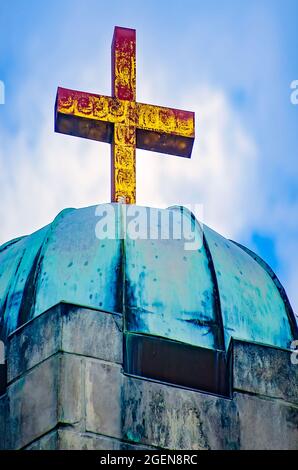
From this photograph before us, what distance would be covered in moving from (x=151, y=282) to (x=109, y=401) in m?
1.88

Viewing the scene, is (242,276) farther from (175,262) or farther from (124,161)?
(124,161)

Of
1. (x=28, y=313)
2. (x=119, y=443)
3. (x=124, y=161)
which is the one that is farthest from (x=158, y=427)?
(x=124, y=161)

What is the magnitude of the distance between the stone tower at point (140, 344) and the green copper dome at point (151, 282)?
15mm

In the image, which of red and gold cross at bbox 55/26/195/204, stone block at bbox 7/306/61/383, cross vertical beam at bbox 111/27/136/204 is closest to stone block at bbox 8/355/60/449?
stone block at bbox 7/306/61/383

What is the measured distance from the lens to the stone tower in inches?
843

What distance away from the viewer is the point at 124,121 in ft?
84.7

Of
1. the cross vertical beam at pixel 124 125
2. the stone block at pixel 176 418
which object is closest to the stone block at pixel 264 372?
the stone block at pixel 176 418

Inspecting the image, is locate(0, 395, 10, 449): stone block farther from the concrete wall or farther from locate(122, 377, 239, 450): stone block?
locate(122, 377, 239, 450): stone block

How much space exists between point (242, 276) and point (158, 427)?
2.84 m

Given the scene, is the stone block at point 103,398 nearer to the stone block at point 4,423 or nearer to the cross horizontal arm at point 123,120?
the stone block at point 4,423

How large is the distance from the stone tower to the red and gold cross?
1.91 metres

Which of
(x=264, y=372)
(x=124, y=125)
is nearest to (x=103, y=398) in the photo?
(x=264, y=372)

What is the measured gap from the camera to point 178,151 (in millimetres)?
26125

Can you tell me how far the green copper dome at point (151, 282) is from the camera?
74.3 feet
